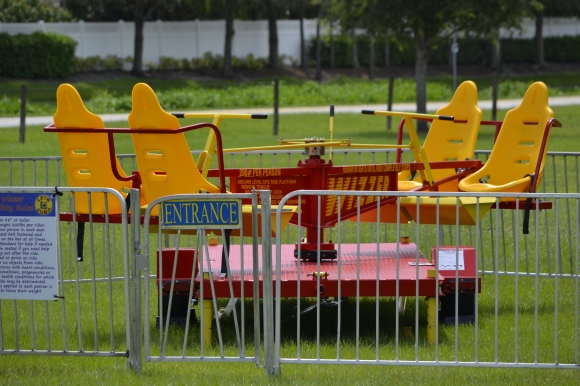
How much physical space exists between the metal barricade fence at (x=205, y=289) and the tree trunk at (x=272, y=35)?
4454 centimetres

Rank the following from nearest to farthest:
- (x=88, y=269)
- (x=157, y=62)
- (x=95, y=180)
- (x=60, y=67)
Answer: (x=95, y=180) → (x=88, y=269) → (x=60, y=67) → (x=157, y=62)

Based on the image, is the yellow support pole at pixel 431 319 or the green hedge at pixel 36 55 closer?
the yellow support pole at pixel 431 319

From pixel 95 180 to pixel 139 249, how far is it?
2203 mm

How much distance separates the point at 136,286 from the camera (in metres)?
5.59

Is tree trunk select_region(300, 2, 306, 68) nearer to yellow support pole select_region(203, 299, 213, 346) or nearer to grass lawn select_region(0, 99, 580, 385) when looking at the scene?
yellow support pole select_region(203, 299, 213, 346)

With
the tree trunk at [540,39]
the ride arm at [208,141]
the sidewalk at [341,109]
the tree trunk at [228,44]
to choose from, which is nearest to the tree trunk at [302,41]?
the tree trunk at [228,44]

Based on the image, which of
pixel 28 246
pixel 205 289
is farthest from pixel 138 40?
pixel 28 246

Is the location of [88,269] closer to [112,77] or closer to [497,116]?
[497,116]

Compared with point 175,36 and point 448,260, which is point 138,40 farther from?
point 448,260

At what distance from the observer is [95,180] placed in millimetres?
7660

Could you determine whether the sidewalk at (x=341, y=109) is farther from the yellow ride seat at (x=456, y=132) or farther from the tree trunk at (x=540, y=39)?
the tree trunk at (x=540, y=39)

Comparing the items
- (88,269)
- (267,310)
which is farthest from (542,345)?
(88,269)

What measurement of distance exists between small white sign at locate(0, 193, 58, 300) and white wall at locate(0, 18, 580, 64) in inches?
1579

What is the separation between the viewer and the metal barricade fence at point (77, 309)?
5641 millimetres
